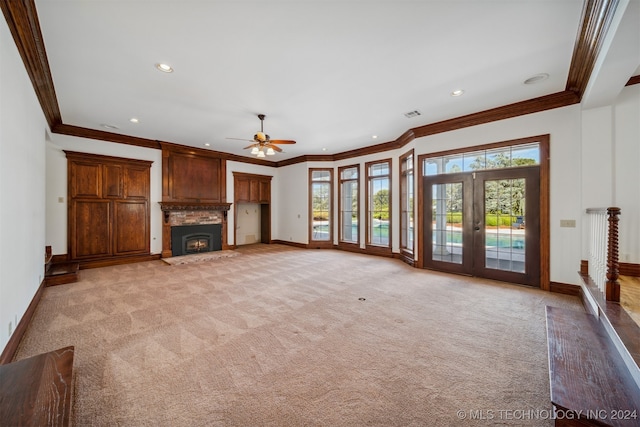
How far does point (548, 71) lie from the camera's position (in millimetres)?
3264

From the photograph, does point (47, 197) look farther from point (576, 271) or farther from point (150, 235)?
point (576, 271)

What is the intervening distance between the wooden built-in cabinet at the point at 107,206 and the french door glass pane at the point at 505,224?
7.85 meters

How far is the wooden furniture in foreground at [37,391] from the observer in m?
1.21

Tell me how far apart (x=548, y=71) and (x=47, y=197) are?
9017 mm

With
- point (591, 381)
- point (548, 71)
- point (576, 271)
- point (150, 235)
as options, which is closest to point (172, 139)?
point (150, 235)

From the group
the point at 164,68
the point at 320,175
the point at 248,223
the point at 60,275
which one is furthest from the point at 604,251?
the point at 248,223

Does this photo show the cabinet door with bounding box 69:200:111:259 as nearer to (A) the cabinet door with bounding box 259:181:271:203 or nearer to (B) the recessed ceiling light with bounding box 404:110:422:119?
(A) the cabinet door with bounding box 259:181:271:203

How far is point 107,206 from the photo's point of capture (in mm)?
5789

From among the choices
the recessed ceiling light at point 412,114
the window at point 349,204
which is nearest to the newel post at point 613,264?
the recessed ceiling light at point 412,114

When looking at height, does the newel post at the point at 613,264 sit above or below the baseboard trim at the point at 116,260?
above

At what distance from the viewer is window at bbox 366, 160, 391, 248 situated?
6954mm

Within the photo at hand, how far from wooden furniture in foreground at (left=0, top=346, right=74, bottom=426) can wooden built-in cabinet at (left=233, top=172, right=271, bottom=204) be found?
681cm

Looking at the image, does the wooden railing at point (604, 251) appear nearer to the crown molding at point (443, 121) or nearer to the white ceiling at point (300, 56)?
the crown molding at point (443, 121)

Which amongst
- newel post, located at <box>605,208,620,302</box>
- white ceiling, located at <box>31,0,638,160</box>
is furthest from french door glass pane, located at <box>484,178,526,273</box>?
newel post, located at <box>605,208,620,302</box>
